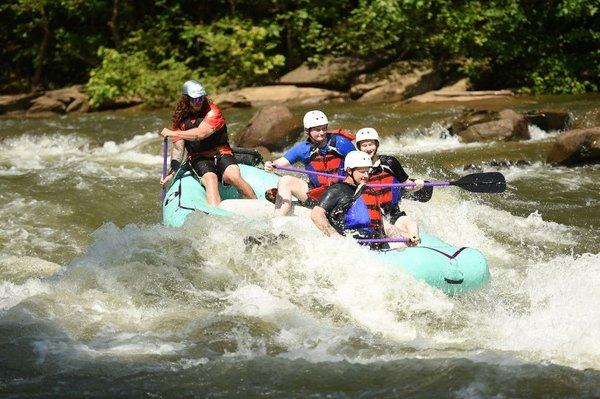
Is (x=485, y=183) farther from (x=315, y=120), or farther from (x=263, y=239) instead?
(x=263, y=239)

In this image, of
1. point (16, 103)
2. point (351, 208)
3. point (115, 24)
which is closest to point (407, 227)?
point (351, 208)

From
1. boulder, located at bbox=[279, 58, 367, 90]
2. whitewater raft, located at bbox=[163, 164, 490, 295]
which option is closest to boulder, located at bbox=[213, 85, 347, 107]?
boulder, located at bbox=[279, 58, 367, 90]

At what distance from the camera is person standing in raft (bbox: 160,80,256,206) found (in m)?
7.88

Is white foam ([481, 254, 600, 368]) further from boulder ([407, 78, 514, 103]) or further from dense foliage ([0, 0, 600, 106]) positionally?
dense foliage ([0, 0, 600, 106])

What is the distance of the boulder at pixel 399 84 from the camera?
15.4 meters

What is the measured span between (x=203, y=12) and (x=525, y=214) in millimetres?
10986

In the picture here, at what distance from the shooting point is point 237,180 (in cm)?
806

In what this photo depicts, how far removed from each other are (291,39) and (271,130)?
5571mm

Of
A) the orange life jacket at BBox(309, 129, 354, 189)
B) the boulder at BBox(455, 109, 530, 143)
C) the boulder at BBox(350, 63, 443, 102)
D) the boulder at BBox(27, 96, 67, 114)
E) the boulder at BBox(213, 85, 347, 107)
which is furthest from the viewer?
the boulder at BBox(27, 96, 67, 114)

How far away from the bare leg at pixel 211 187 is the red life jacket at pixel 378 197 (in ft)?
5.33

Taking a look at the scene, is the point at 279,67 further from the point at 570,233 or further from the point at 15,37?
the point at 570,233

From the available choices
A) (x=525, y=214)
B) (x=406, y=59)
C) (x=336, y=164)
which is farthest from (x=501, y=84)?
(x=336, y=164)

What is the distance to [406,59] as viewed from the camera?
53.5ft

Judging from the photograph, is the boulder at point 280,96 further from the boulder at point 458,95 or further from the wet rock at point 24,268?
the wet rock at point 24,268
